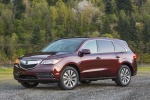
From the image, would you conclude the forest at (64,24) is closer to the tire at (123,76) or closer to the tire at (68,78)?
the tire at (123,76)

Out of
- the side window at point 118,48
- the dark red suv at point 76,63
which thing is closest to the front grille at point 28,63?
the dark red suv at point 76,63

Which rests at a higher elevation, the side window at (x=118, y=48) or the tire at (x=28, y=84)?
the side window at (x=118, y=48)

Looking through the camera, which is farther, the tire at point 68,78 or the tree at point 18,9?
the tree at point 18,9

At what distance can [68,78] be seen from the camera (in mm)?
11820

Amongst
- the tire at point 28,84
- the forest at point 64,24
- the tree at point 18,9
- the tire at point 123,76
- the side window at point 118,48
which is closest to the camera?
the tire at point 28,84

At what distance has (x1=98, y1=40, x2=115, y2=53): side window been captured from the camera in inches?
519

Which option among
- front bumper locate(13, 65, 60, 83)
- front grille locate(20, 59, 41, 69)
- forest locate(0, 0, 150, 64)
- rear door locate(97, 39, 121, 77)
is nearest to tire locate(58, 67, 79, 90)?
front bumper locate(13, 65, 60, 83)

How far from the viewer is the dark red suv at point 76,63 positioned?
37.9 ft

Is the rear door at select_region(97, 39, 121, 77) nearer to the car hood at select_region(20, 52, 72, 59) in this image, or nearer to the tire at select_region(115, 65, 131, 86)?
the tire at select_region(115, 65, 131, 86)

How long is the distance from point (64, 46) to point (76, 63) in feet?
2.82

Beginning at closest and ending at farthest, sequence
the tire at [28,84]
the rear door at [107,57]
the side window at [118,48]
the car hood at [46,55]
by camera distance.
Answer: the car hood at [46,55]
the tire at [28,84]
the rear door at [107,57]
the side window at [118,48]

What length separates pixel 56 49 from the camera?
12.6 metres

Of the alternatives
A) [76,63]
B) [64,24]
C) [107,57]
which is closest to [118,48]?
[107,57]

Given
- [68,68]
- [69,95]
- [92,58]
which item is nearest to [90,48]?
[92,58]
